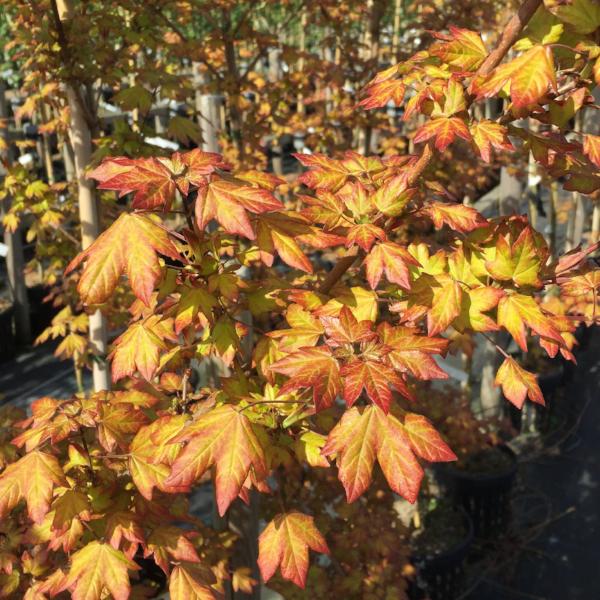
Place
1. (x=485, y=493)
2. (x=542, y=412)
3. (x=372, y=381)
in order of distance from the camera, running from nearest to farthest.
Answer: (x=372, y=381) < (x=485, y=493) < (x=542, y=412)

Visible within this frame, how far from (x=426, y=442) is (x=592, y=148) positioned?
64cm

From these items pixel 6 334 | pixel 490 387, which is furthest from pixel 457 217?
pixel 6 334

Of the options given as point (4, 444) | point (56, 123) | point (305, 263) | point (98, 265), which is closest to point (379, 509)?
point (4, 444)

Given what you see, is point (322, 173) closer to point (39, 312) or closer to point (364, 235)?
point (364, 235)

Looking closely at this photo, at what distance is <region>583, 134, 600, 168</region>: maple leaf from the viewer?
4.06 ft

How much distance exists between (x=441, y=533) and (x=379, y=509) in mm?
1001

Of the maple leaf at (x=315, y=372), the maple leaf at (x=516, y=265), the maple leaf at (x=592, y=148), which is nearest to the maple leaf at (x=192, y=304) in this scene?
the maple leaf at (x=315, y=372)

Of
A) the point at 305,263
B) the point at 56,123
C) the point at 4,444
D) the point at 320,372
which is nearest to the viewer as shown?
the point at 320,372

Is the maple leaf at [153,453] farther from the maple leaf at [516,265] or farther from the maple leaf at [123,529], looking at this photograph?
the maple leaf at [516,265]

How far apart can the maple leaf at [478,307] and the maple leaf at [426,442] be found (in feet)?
0.67

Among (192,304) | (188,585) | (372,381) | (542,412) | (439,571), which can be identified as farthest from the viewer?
(542,412)

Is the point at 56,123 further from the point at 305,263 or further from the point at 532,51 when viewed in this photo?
the point at 532,51

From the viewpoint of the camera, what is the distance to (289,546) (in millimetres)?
1431

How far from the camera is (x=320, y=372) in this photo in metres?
1.17
